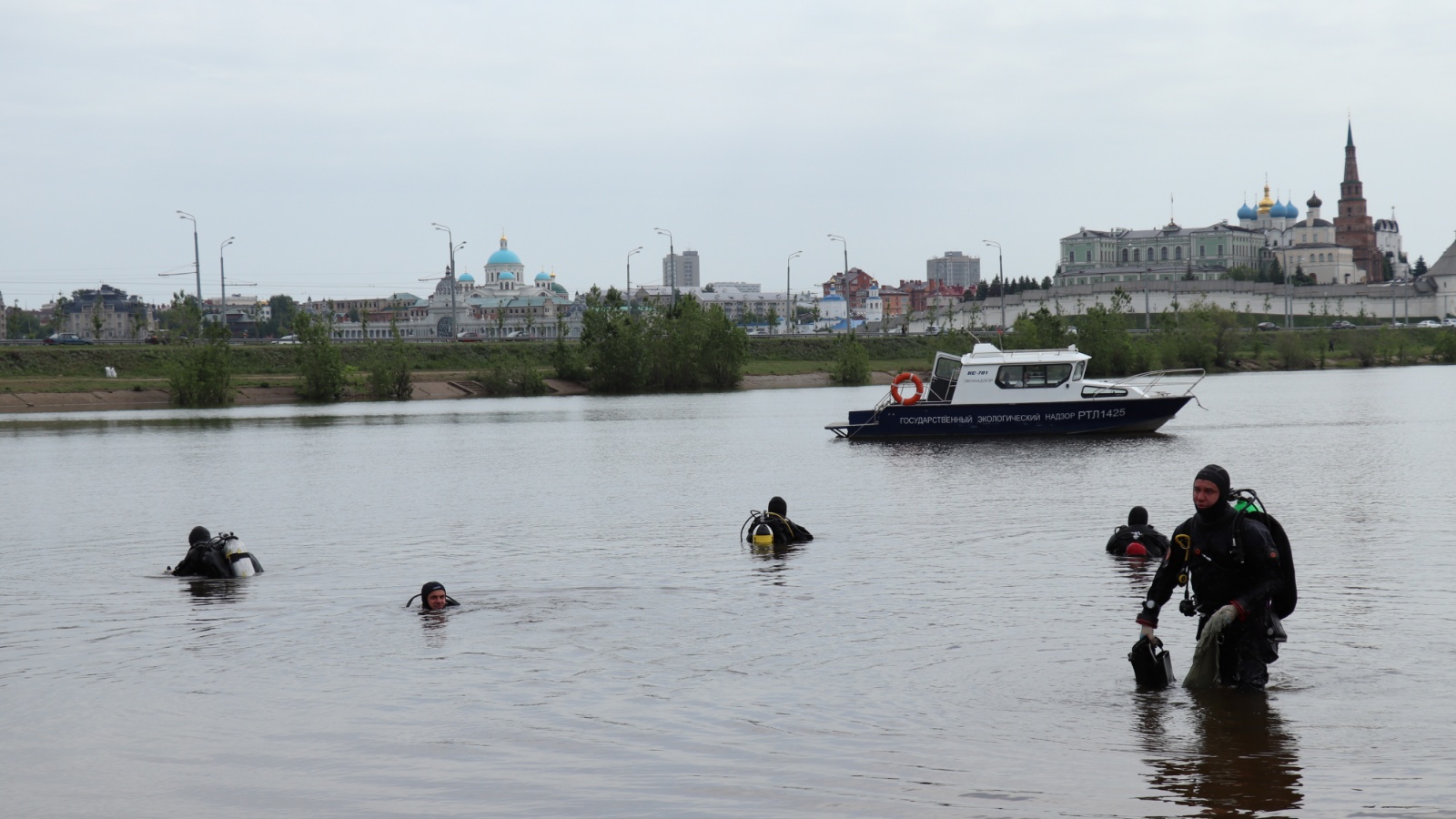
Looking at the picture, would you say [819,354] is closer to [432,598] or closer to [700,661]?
[432,598]

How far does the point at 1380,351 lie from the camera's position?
144750mm

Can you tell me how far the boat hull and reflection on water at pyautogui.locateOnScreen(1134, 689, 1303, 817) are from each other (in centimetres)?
4114

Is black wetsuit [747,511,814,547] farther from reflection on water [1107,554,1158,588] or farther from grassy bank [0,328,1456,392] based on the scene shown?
grassy bank [0,328,1456,392]

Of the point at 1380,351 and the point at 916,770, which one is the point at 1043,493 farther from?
the point at 1380,351

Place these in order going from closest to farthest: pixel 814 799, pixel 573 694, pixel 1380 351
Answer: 1. pixel 814 799
2. pixel 573 694
3. pixel 1380 351

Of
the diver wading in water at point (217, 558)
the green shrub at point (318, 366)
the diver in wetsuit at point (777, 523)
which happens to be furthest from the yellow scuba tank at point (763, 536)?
the green shrub at point (318, 366)

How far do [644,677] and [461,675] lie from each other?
197 cm

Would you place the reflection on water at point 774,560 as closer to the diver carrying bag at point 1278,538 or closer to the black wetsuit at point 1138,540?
the black wetsuit at point 1138,540

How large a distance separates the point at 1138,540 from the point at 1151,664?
8968 millimetres

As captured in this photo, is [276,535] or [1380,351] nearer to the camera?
[276,535]

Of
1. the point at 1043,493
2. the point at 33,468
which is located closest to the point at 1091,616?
the point at 1043,493

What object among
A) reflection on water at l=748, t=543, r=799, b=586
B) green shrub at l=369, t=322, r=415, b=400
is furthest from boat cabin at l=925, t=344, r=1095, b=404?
green shrub at l=369, t=322, r=415, b=400

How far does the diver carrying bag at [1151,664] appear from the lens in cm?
1248

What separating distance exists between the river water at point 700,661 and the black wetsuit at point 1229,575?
795 mm
